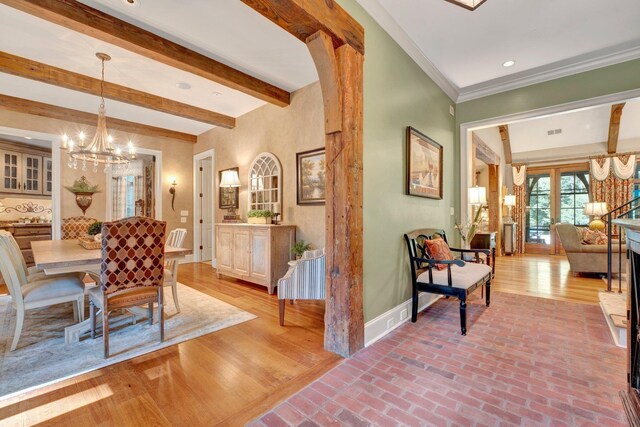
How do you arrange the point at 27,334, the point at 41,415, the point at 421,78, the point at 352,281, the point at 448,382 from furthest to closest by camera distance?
1. the point at 421,78
2. the point at 27,334
3. the point at 352,281
4. the point at 448,382
5. the point at 41,415

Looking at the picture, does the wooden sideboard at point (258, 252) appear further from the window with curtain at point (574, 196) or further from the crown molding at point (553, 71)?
the window with curtain at point (574, 196)

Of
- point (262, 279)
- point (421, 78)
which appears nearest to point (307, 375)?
point (262, 279)

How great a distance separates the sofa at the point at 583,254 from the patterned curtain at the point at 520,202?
11.1 ft

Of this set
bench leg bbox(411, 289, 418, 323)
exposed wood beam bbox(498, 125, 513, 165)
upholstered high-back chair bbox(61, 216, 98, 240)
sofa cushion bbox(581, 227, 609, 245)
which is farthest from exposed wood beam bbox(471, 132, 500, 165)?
upholstered high-back chair bbox(61, 216, 98, 240)

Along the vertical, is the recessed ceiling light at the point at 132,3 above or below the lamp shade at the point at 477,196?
above

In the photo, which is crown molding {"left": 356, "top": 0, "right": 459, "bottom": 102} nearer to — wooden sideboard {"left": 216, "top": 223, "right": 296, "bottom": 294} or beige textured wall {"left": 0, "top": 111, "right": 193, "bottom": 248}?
wooden sideboard {"left": 216, "top": 223, "right": 296, "bottom": 294}

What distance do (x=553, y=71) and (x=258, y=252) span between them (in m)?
4.62

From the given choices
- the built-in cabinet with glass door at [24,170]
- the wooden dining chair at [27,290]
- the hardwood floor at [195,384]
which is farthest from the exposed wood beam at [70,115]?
the hardwood floor at [195,384]

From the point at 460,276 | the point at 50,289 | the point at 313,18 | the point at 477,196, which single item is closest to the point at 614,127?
the point at 477,196

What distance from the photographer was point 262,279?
402cm

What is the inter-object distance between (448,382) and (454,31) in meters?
3.20

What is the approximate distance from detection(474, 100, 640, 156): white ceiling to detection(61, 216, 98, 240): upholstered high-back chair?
813cm

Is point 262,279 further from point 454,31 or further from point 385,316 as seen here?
point 454,31

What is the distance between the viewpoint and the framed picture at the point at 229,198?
5.48m
